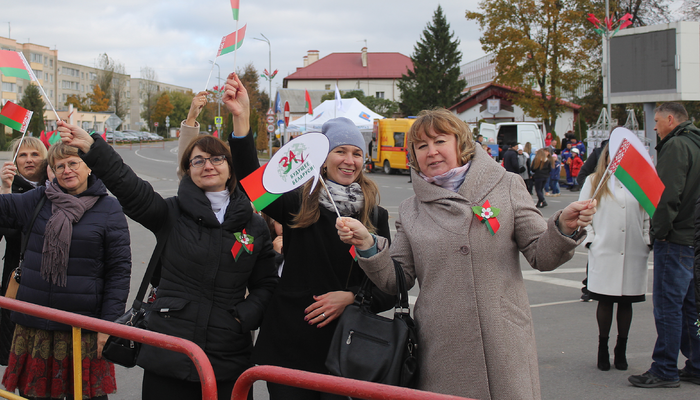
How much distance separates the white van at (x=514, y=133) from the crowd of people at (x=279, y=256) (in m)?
21.7

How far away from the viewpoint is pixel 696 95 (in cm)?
A: 1866

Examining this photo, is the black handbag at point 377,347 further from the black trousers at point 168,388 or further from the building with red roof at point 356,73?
the building with red roof at point 356,73

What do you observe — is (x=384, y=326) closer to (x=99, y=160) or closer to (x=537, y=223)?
(x=537, y=223)

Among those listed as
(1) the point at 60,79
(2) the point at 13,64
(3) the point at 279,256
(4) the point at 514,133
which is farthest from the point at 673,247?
(1) the point at 60,79

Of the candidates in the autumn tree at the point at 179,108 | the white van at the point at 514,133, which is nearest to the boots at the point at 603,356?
the white van at the point at 514,133

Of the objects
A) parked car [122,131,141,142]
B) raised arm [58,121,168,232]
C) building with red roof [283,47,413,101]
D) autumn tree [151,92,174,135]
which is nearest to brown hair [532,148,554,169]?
raised arm [58,121,168,232]

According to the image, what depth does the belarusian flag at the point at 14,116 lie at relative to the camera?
13.1 ft

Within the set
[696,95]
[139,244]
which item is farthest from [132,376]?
[696,95]

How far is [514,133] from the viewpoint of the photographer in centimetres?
2525

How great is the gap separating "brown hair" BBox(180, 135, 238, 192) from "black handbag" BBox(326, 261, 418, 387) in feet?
3.60

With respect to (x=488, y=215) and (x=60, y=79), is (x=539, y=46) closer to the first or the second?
(x=488, y=215)

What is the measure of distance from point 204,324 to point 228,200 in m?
0.67

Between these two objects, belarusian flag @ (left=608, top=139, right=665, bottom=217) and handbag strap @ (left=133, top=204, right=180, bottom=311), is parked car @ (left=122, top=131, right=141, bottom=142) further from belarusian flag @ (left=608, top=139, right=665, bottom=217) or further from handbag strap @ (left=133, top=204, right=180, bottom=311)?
belarusian flag @ (left=608, top=139, right=665, bottom=217)

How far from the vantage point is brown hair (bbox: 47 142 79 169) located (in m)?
3.41
